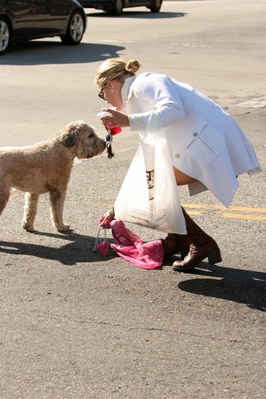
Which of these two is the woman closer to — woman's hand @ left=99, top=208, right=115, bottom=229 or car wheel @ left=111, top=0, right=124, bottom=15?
woman's hand @ left=99, top=208, right=115, bottom=229

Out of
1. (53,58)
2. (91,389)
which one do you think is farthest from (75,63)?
(91,389)

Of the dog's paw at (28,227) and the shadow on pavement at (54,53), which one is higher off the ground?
the dog's paw at (28,227)

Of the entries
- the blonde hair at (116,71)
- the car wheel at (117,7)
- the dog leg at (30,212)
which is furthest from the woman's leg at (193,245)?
the car wheel at (117,7)

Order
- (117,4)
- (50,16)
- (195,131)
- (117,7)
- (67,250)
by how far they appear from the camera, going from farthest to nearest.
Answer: (117,7) → (117,4) → (50,16) → (67,250) → (195,131)

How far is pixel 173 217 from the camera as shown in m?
4.98

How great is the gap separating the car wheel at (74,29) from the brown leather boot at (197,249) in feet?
43.1

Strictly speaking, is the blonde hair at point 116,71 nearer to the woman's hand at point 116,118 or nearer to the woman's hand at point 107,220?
the woman's hand at point 116,118

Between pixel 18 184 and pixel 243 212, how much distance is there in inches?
81.4

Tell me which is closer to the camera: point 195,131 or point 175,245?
point 195,131

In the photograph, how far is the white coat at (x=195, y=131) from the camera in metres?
4.73

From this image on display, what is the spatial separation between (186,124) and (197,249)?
909 mm

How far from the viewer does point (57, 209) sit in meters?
6.07

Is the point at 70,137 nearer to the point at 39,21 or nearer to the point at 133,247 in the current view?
the point at 133,247

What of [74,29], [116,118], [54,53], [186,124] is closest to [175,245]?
[186,124]
